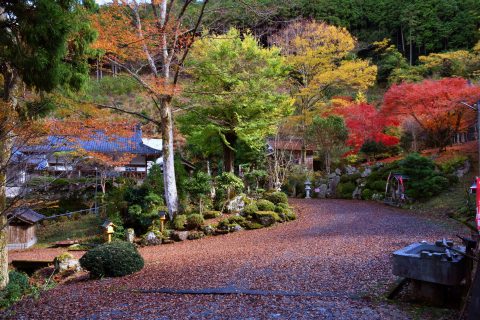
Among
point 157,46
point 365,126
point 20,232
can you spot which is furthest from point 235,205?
point 365,126

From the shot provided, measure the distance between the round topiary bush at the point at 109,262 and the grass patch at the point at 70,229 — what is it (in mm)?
8480

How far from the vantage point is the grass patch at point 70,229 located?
52.4 ft

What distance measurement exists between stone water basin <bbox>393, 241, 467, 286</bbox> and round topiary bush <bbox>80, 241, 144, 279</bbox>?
5.00 m

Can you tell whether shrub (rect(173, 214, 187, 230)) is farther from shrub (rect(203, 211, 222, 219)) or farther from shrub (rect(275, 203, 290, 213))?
shrub (rect(275, 203, 290, 213))

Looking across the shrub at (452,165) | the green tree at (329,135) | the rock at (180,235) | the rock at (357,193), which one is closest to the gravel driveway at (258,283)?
the rock at (180,235)

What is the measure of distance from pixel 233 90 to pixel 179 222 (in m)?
5.49

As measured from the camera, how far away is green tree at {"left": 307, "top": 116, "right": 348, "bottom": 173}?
20062mm

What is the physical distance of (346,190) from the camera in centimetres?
1875

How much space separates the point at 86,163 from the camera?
18344 millimetres

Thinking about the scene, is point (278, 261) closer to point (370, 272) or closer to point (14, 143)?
point (370, 272)

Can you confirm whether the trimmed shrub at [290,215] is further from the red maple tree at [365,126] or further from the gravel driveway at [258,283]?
the red maple tree at [365,126]

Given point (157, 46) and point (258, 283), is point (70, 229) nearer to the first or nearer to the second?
point (157, 46)

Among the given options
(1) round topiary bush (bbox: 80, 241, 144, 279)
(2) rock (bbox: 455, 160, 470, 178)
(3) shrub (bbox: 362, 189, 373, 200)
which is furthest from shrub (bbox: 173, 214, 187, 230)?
(2) rock (bbox: 455, 160, 470, 178)

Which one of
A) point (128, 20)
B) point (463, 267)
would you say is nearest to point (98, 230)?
point (128, 20)
